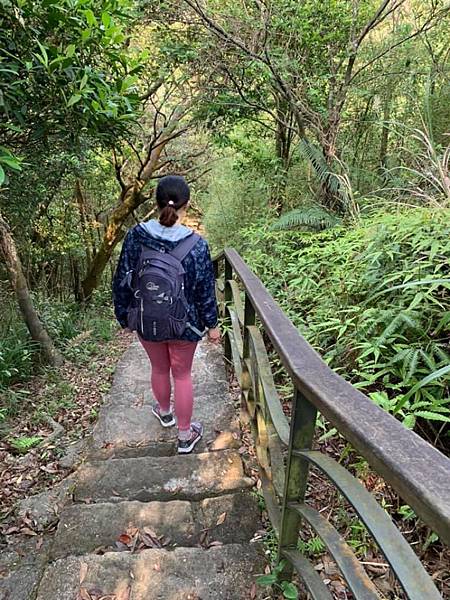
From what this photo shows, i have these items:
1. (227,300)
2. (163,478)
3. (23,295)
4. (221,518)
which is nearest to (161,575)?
(221,518)

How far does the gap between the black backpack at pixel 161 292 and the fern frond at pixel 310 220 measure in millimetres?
2606

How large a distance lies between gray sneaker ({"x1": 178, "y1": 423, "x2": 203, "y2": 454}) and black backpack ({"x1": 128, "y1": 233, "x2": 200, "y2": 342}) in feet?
2.41

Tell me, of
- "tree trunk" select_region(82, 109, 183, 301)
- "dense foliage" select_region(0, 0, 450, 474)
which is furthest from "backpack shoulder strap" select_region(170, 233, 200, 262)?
"tree trunk" select_region(82, 109, 183, 301)

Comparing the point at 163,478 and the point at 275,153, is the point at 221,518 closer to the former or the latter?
the point at 163,478

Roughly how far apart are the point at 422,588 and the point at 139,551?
135cm

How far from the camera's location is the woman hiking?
6.80ft

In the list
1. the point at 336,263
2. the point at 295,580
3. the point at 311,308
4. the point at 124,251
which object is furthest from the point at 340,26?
the point at 295,580

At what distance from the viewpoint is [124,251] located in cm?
219

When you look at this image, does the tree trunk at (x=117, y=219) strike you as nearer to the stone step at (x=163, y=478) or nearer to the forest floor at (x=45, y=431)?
the forest floor at (x=45, y=431)

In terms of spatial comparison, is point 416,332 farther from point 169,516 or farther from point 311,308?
point 169,516

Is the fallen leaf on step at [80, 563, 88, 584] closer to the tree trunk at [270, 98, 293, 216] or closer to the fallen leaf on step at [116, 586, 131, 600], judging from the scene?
the fallen leaf on step at [116, 586, 131, 600]

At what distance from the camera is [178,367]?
2406mm

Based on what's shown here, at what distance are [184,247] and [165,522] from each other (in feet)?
4.12

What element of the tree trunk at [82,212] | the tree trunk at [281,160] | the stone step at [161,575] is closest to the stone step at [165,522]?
the stone step at [161,575]
